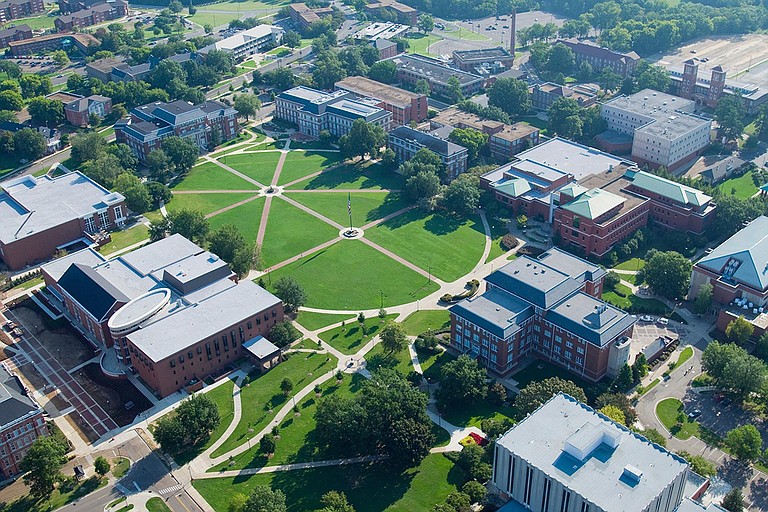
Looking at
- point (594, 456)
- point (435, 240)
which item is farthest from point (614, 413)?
point (435, 240)

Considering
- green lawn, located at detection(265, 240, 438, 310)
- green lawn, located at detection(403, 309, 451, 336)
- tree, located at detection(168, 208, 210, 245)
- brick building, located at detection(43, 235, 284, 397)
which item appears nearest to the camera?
brick building, located at detection(43, 235, 284, 397)

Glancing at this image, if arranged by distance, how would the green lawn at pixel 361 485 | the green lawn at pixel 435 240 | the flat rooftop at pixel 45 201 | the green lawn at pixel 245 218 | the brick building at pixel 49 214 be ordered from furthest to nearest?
the green lawn at pixel 245 218, the flat rooftop at pixel 45 201, the brick building at pixel 49 214, the green lawn at pixel 435 240, the green lawn at pixel 361 485

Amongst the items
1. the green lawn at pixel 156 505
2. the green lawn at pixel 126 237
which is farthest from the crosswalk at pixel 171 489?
the green lawn at pixel 126 237

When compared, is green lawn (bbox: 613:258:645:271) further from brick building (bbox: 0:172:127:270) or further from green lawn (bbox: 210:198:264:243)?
brick building (bbox: 0:172:127:270)

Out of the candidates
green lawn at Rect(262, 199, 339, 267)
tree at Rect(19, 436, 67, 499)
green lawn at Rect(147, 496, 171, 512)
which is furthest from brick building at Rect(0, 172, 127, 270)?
green lawn at Rect(147, 496, 171, 512)

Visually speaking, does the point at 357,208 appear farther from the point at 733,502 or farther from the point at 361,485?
the point at 733,502

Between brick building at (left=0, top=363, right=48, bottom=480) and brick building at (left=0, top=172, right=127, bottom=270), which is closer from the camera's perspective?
brick building at (left=0, top=363, right=48, bottom=480)

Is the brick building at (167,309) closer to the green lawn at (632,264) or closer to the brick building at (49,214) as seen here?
the brick building at (49,214)
